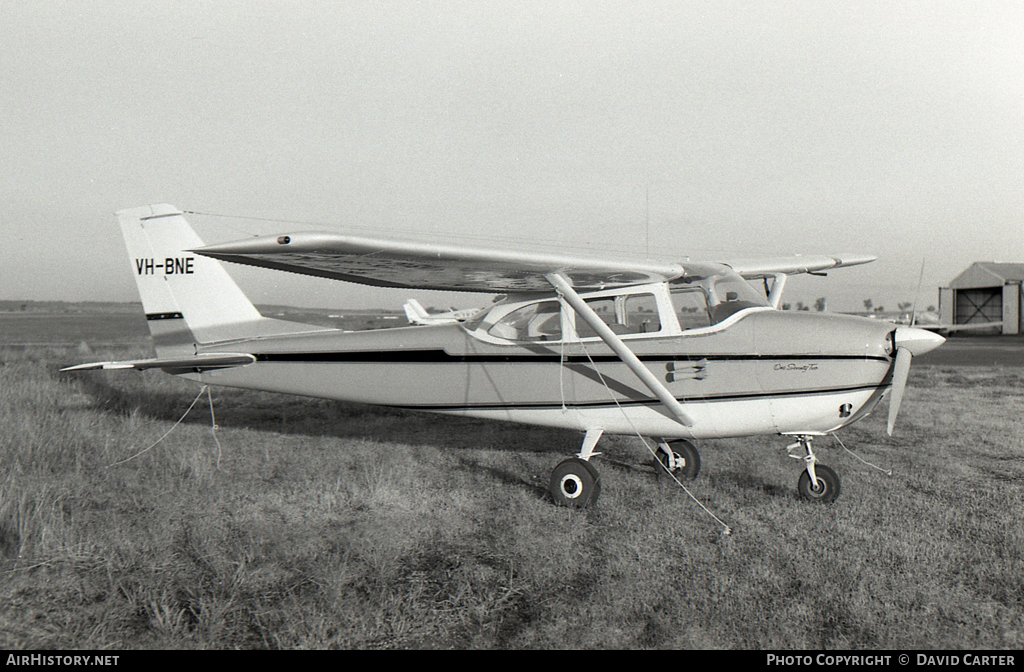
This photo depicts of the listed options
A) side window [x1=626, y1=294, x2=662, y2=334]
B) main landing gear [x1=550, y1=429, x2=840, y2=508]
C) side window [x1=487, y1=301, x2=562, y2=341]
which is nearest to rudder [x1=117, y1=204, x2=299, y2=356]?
side window [x1=487, y1=301, x2=562, y2=341]

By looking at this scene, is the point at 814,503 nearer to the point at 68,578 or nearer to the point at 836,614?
the point at 836,614

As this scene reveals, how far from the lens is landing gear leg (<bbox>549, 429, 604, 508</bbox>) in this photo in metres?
4.98

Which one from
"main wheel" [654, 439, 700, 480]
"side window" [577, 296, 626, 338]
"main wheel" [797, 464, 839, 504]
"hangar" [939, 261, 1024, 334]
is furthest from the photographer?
"hangar" [939, 261, 1024, 334]

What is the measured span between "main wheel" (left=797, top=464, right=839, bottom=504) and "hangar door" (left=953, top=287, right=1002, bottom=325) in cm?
3647

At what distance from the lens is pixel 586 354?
5.29m

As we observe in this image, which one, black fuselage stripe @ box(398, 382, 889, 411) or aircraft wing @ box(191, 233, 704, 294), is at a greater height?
aircraft wing @ box(191, 233, 704, 294)

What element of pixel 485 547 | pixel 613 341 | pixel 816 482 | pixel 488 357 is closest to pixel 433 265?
pixel 488 357

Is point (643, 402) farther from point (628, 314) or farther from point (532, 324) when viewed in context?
point (532, 324)

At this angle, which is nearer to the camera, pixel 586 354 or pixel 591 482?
pixel 591 482

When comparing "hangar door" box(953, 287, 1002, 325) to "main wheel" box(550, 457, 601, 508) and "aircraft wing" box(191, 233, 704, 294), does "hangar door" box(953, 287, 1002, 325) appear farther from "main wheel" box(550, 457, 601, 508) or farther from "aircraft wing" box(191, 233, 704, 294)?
"main wheel" box(550, 457, 601, 508)

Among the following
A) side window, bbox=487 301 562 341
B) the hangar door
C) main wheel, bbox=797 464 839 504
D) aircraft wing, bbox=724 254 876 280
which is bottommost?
the hangar door

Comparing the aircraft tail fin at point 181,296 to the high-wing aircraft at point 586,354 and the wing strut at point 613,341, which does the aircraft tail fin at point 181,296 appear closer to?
the high-wing aircraft at point 586,354

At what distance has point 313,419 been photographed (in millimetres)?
9688

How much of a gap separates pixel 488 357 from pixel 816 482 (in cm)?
306
